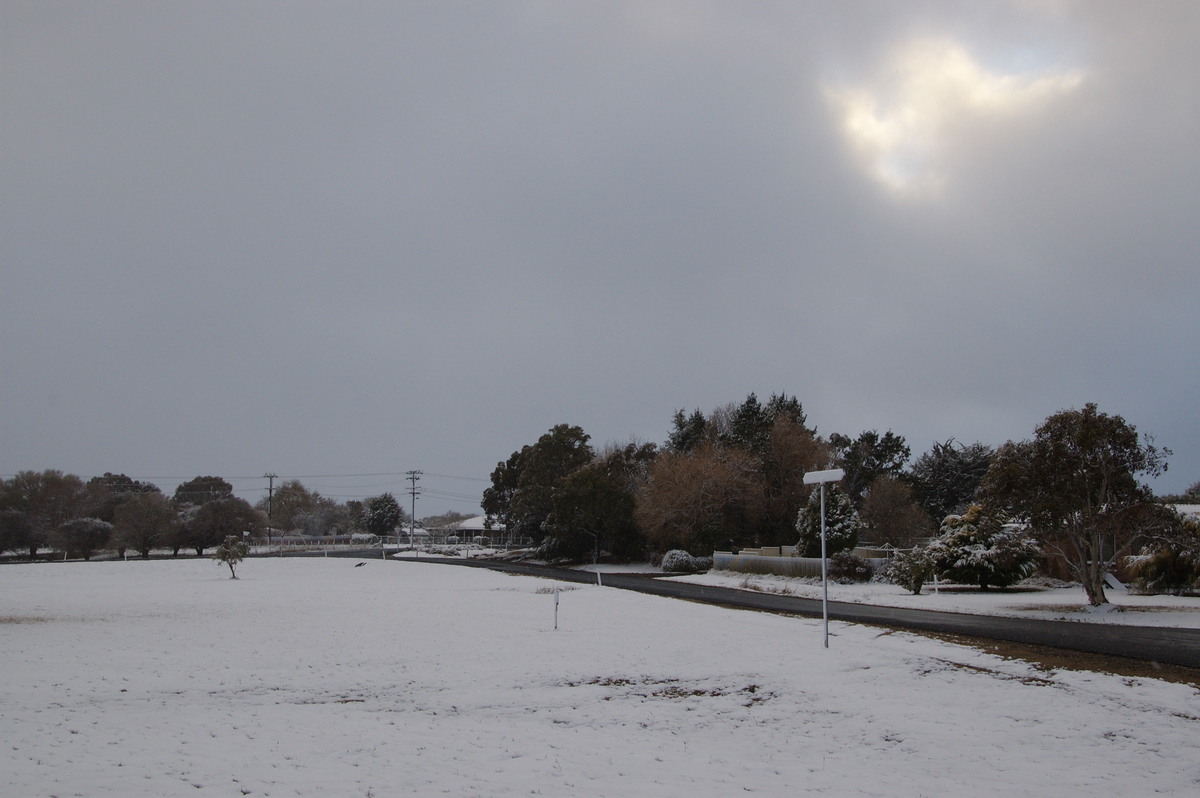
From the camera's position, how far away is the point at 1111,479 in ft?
64.8

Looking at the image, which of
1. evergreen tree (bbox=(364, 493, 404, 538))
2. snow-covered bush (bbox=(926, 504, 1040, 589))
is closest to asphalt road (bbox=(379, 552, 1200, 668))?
snow-covered bush (bbox=(926, 504, 1040, 589))

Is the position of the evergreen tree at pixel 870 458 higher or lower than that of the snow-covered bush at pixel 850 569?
higher

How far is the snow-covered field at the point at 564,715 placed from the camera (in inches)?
273

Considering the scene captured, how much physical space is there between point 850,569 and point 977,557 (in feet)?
18.3

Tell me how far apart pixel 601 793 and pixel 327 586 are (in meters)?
28.6

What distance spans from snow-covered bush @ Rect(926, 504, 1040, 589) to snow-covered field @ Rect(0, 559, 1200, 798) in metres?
13.5

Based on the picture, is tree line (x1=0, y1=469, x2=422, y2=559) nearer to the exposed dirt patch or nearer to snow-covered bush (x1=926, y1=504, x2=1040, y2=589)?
snow-covered bush (x1=926, y1=504, x2=1040, y2=589)

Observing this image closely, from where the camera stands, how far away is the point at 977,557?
91.0 feet

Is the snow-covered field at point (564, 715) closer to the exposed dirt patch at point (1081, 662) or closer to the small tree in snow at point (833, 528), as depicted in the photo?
the exposed dirt patch at point (1081, 662)

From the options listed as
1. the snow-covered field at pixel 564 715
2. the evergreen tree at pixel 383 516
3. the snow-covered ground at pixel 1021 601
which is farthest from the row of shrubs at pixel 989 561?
the evergreen tree at pixel 383 516

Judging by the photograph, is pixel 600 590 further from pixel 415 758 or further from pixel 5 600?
pixel 415 758

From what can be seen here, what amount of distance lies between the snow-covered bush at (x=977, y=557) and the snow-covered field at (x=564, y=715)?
13.5 m

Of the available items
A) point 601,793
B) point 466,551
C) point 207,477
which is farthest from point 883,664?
point 207,477

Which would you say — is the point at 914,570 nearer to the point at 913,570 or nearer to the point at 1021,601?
the point at 913,570
